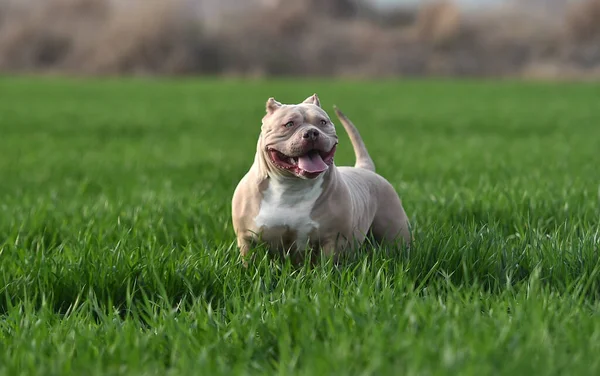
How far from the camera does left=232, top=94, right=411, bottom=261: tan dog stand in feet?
10.1

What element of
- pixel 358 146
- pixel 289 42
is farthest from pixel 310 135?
pixel 289 42

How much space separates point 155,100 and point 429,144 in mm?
11786

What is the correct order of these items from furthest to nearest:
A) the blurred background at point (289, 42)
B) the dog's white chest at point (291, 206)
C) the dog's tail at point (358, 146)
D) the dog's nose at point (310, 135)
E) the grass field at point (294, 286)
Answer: the blurred background at point (289, 42) < the dog's tail at point (358, 146) < the dog's white chest at point (291, 206) < the dog's nose at point (310, 135) < the grass field at point (294, 286)

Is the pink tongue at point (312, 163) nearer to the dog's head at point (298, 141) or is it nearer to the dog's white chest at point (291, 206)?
the dog's head at point (298, 141)

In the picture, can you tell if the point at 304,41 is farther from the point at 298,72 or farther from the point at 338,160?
the point at 338,160

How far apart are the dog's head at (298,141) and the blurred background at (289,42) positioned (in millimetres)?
38036

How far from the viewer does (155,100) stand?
68.3 ft

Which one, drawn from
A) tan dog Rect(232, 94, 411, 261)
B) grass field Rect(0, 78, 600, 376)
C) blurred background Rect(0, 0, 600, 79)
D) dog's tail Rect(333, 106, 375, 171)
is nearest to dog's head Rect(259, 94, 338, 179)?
tan dog Rect(232, 94, 411, 261)

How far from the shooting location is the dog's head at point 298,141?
3023mm

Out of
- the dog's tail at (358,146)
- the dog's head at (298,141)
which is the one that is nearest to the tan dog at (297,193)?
the dog's head at (298,141)

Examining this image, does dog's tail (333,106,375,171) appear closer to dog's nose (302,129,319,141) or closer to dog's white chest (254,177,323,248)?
dog's white chest (254,177,323,248)

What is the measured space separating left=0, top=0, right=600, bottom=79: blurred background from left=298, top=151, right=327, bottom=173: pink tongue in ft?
125

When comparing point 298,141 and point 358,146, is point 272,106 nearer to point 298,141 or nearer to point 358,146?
point 298,141

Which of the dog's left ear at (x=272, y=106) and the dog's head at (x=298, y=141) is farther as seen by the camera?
the dog's left ear at (x=272, y=106)
